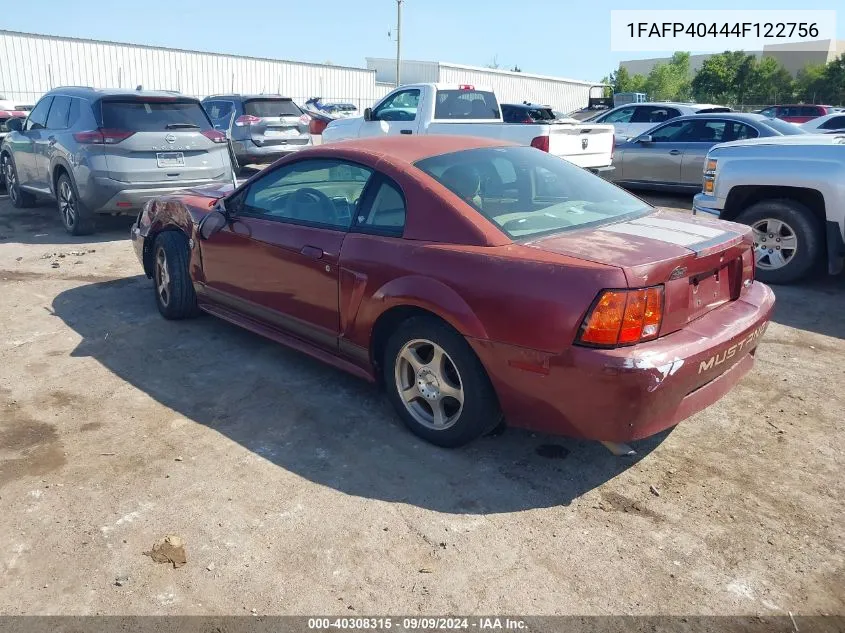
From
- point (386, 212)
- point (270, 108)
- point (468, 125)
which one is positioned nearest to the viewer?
point (386, 212)

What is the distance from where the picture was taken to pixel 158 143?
28.1 feet

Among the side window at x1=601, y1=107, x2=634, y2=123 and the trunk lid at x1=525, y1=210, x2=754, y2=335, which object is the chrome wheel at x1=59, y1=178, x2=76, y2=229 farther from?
the side window at x1=601, y1=107, x2=634, y2=123

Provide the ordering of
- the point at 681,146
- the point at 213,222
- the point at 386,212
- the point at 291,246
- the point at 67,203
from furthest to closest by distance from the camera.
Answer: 1. the point at 681,146
2. the point at 67,203
3. the point at 213,222
4. the point at 291,246
5. the point at 386,212

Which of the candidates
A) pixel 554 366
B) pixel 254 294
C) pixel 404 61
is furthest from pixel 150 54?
pixel 554 366

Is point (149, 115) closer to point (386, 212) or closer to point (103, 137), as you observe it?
point (103, 137)

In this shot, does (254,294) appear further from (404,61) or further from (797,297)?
(404,61)

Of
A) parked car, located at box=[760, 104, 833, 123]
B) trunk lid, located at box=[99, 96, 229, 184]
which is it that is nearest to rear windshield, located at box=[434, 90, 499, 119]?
trunk lid, located at box=[99, 96, 229, 184]

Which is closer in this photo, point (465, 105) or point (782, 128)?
point (782, 128)

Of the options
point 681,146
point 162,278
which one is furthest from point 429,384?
point 681,146

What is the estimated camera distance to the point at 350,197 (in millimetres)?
4035

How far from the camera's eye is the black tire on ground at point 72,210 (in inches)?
344

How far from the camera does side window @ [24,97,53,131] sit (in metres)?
9.59

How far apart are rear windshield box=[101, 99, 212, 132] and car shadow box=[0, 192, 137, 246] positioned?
3.73 feet

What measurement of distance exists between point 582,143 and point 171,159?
5.32m
